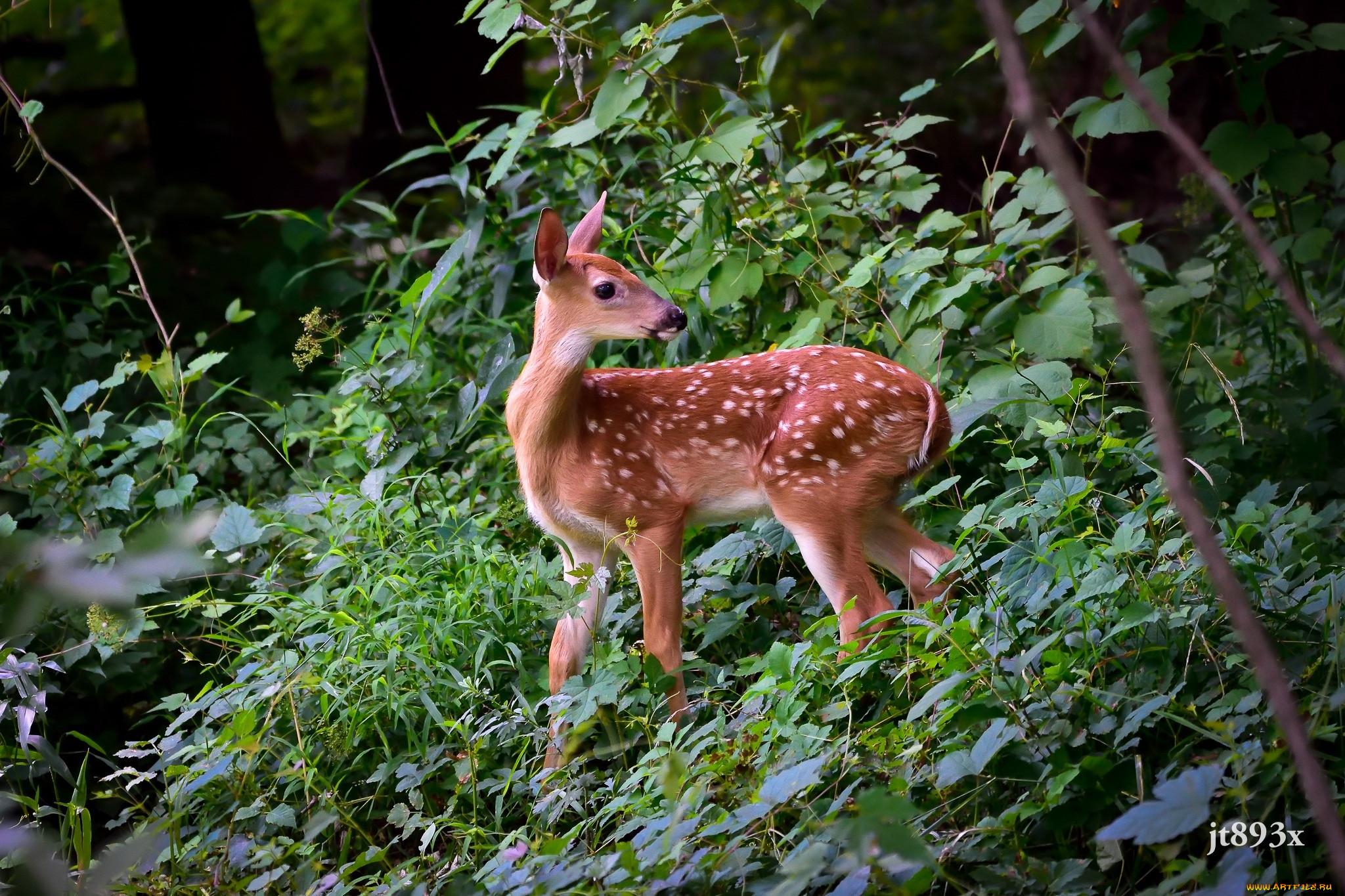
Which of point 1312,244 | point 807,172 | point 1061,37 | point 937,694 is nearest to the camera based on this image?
point 937,694

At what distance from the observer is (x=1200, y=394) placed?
4.95m

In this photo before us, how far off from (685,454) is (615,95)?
1477 millimetres

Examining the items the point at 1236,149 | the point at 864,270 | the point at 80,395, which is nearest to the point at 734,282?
the point at 864,270

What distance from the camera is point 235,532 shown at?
13.0ft

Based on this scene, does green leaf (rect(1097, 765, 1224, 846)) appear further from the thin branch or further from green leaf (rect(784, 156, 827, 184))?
green leaf (rect(784, 156, 827, 184))

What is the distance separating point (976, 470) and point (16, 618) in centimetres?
343

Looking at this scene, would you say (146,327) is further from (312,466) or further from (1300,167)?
(1300,167)

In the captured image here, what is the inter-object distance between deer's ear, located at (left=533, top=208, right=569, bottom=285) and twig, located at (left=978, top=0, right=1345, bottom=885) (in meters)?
2.30

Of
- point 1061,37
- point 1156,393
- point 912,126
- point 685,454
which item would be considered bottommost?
point 685,454

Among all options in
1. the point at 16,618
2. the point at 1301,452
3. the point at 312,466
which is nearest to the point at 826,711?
the point at 16,618

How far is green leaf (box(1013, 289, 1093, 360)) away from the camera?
3961 millimetres

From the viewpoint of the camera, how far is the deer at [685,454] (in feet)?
11.5

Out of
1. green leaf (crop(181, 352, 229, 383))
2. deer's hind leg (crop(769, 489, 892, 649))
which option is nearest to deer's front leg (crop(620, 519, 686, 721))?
deer's hind leg (crop(769, 489, 892, 649))

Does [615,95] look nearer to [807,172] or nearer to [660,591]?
[807,172]
